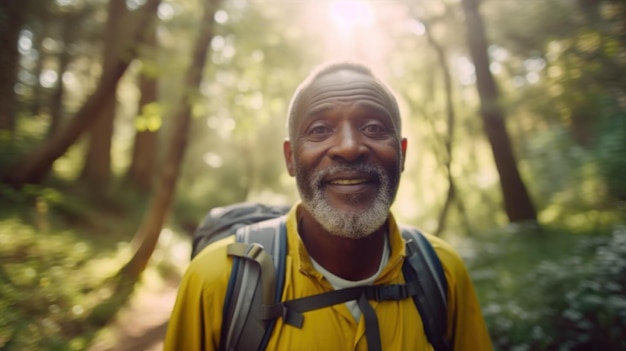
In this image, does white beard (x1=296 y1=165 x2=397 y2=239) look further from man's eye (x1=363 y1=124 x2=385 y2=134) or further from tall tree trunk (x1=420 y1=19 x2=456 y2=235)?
tall tree trunk (x1=420 y1=19 x2=456 y2=235)

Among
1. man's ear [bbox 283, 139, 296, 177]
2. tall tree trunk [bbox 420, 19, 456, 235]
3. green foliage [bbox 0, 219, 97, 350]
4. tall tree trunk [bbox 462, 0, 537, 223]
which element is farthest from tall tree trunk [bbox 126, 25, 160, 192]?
man's ear [bbox 283, 139, 296, 177]

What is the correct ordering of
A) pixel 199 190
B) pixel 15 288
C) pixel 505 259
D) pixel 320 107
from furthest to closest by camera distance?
pixel 199 190 → pixel 505 259 → pixel 15 288 → pixel 320 107

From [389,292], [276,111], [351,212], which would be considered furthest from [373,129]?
[276,111]

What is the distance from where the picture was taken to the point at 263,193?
27.3 m

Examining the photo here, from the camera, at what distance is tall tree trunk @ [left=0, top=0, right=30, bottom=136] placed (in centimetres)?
870

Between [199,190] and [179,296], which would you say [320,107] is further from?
[199,190]

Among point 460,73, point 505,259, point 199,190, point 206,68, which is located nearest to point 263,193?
point 199,190

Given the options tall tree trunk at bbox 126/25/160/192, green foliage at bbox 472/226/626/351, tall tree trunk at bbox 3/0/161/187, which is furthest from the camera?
tall tree trunk at bbox 126/25/160/192

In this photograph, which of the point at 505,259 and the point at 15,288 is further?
Result: the point at 505,259

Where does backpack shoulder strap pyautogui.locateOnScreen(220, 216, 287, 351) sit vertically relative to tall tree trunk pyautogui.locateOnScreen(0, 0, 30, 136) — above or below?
below

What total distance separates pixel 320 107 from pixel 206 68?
6353 millimetres

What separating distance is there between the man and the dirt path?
14.7 ft

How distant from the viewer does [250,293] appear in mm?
1858

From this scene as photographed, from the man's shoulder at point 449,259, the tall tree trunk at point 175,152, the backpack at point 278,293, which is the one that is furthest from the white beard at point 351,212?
the tall tree trunk at point 175,152
